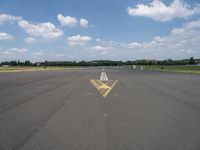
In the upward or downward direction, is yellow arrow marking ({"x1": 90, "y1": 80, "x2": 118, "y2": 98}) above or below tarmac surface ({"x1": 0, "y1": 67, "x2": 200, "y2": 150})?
below

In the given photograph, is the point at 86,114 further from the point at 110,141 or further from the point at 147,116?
the point at 110,141

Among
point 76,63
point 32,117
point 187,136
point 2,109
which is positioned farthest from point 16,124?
point 76,63

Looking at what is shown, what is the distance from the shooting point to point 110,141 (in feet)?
15.3

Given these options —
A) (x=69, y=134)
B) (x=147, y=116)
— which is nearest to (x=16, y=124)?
(x=69, y=134)

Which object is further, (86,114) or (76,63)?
(76,63)

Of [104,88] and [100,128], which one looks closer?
[100,128]

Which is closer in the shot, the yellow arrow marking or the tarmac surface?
the tarmac surface

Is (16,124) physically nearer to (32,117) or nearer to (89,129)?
(32,117)

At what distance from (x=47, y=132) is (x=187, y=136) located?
3.03 metres

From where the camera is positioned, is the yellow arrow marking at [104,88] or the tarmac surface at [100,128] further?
the yellow arrow marking at [104,88]

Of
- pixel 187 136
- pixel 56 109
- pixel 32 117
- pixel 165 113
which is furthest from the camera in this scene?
pixel 56 109

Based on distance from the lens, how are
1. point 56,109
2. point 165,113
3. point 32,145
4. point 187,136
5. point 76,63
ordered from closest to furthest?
point 32,145 → point 187,136 → point 165,113 → point 56,109 → point 76,63

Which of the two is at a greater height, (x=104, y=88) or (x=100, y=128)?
(x=100, y=128)

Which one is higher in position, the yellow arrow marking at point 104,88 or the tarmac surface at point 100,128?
the tarmac surface at point 100,128
